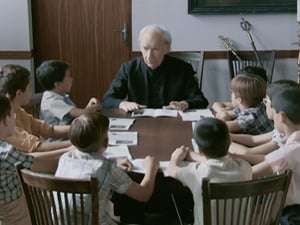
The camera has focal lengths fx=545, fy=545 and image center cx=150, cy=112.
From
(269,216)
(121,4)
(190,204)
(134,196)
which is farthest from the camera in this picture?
(121,4)

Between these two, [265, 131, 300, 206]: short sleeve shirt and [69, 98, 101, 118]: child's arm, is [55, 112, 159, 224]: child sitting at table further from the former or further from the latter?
[69, 98, 101, 118]: child's arm

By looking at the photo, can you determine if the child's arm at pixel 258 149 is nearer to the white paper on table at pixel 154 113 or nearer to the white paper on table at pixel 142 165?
the white paper on table at pixel 142 165

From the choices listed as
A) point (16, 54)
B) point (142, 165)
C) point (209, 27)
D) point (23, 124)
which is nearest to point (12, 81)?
point (23, 124)

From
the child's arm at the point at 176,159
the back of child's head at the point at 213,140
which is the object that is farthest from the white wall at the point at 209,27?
the back of child's head at the point at 213,140

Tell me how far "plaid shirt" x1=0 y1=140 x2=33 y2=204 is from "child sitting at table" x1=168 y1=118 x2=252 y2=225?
23.2 inches

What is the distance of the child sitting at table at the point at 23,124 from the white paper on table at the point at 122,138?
0.21m

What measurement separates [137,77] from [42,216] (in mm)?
1700

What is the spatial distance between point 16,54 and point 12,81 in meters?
2.47

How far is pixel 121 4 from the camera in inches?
193

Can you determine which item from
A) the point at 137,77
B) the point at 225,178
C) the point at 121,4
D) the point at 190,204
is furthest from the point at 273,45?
the point at 225,178

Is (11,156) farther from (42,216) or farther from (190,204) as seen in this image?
(190,204)

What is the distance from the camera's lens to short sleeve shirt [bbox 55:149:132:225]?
192cm

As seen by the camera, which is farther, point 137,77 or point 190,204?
point 137,77

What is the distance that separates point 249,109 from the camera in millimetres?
2801
